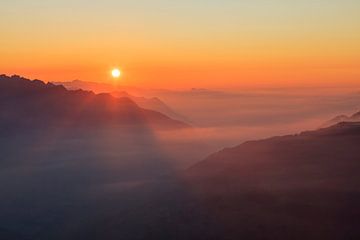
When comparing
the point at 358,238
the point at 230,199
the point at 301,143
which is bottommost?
the point at 358,238

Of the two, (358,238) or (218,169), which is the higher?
(218,169)

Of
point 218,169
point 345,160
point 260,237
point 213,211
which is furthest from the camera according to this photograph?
point 218,169

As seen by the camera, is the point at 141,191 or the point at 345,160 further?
the point at 141,191

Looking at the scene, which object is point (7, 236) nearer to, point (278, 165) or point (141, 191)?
point (141, 191)

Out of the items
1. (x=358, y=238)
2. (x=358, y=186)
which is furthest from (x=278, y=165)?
(x=358, y=238)

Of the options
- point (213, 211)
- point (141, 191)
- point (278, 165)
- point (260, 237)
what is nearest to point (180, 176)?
point (141, 191)

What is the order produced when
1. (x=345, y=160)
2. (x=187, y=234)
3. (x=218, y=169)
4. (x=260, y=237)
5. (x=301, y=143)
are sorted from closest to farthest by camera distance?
1. (x=260, y=237)
2. (x=187, y=234)
3. (x=345, y=160)
4. (x=218, y=169)
5. (x=301, y=143)
